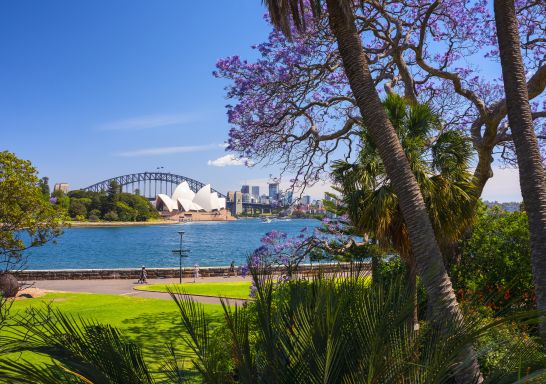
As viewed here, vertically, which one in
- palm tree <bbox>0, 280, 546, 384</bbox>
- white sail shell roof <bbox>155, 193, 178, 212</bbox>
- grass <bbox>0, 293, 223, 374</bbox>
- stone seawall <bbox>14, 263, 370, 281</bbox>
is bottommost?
stone seawall <bbox>14, 263, 370, 281</bbox>

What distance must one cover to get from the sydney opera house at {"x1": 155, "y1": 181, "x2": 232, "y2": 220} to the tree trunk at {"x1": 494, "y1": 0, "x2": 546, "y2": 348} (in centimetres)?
13512

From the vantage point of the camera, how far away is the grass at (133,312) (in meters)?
11.3

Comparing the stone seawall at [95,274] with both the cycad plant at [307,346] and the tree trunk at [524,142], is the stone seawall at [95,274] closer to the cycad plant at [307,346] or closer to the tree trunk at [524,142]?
the tree trunk at [524,142]

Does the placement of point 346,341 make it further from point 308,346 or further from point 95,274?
point 95,274

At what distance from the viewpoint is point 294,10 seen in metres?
5.64

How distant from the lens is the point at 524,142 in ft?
16.3

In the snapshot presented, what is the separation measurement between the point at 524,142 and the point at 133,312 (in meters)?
13.5

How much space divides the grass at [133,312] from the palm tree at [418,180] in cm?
523

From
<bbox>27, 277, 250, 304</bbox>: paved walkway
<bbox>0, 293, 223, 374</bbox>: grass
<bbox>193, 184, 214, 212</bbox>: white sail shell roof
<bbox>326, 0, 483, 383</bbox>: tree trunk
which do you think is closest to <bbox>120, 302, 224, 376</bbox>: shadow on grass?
<bbox>0, 293, 223, 374</bbox>: grass

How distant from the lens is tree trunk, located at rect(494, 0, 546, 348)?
4742mm

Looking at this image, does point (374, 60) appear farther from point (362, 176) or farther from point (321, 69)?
point (362, 176)

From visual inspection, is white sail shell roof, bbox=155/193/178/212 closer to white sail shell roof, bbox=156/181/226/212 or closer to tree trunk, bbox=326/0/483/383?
white sail shell roof, bbox=156/181/226/212

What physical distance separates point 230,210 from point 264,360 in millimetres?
180786

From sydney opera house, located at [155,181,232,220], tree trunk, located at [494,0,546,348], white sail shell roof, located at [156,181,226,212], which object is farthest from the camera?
sydney opera house, located at [155,181,232,220]
